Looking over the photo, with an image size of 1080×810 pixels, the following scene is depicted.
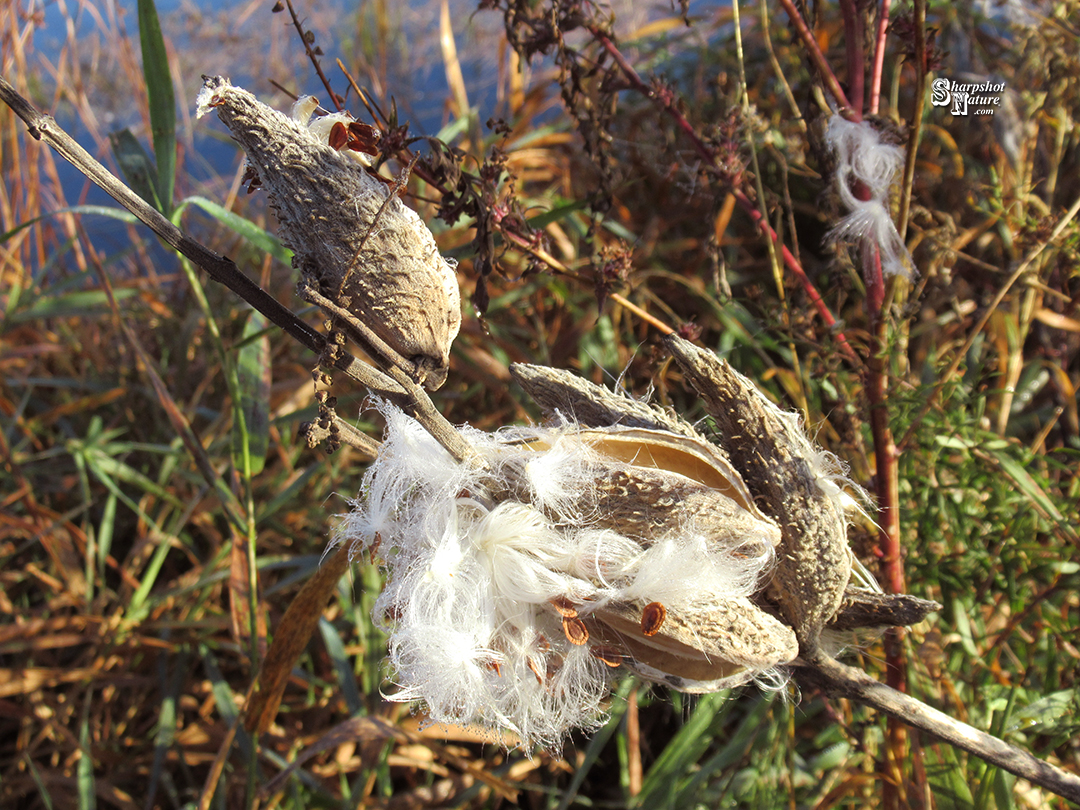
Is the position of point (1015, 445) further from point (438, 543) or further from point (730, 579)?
point (438, 543)

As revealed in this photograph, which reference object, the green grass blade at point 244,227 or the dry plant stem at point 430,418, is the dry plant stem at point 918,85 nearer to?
the dry plant stem at point 430,418

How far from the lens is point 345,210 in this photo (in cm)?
43

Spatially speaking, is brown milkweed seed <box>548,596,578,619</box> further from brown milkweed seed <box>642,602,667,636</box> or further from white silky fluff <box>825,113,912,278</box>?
white silky fluff <box>825,113,912,278</box>

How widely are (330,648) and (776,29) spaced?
1.44 meters

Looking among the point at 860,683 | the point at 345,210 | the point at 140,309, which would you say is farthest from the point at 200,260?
the point at 140,309

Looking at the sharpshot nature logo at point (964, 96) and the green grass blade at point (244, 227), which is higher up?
the sharpshot nature logo at point (964, 96)

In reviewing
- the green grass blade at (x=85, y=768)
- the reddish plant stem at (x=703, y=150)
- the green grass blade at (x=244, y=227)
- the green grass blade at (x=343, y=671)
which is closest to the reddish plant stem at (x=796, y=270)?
the reddish plant stem at (x=703, y=150)

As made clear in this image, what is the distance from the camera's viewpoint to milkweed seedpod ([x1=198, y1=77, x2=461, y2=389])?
1.37 feet

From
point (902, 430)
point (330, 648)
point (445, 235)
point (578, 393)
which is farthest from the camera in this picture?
point (445, 235)

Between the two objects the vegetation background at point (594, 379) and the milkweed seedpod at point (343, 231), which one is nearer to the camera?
the milkweed seedpod at point (343, 231)

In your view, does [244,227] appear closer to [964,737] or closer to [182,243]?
[182,243]

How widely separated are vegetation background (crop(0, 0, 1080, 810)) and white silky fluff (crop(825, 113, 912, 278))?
2cm

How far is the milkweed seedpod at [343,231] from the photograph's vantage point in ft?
1.37

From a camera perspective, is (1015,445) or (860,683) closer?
(860,683)
